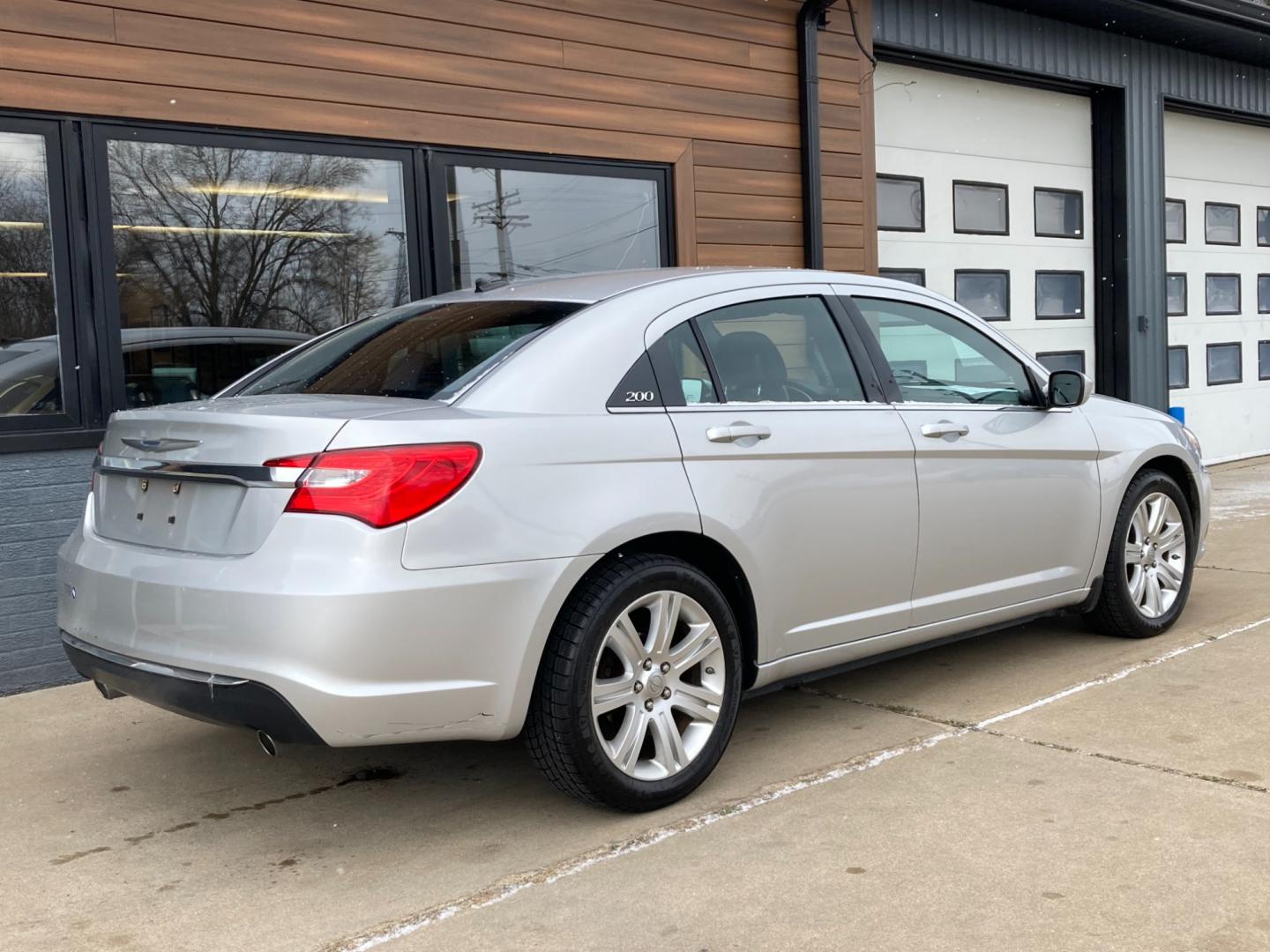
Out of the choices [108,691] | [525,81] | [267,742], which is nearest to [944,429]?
[267,742]

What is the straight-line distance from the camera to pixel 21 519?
547 cm

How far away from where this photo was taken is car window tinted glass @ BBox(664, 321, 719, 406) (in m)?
3.93

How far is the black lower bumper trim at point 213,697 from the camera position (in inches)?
124

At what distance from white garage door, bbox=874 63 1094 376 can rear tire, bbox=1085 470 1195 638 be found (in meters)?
4.26

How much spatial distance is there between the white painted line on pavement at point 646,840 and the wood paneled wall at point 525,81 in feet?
13.2

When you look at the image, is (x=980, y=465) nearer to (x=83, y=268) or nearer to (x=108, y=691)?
(x=108, y=691)

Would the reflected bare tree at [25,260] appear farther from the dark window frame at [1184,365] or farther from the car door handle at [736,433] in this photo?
the dark window frame at [1184,365]

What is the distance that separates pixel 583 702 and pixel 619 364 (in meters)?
0.97

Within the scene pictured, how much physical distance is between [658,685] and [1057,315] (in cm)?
821

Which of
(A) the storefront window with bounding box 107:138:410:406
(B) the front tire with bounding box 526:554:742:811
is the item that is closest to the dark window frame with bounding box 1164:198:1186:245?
(A) the storefront window with bounding box 107:138:410:406

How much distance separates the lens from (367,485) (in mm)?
3168

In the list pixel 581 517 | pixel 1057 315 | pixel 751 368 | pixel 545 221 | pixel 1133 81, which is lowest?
pixel 581 517

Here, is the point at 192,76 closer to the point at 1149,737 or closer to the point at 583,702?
the point at 583,702

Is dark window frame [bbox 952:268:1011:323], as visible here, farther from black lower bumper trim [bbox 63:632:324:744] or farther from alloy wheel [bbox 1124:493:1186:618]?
black lower bumper trim [bbox 63:632:324:744]
